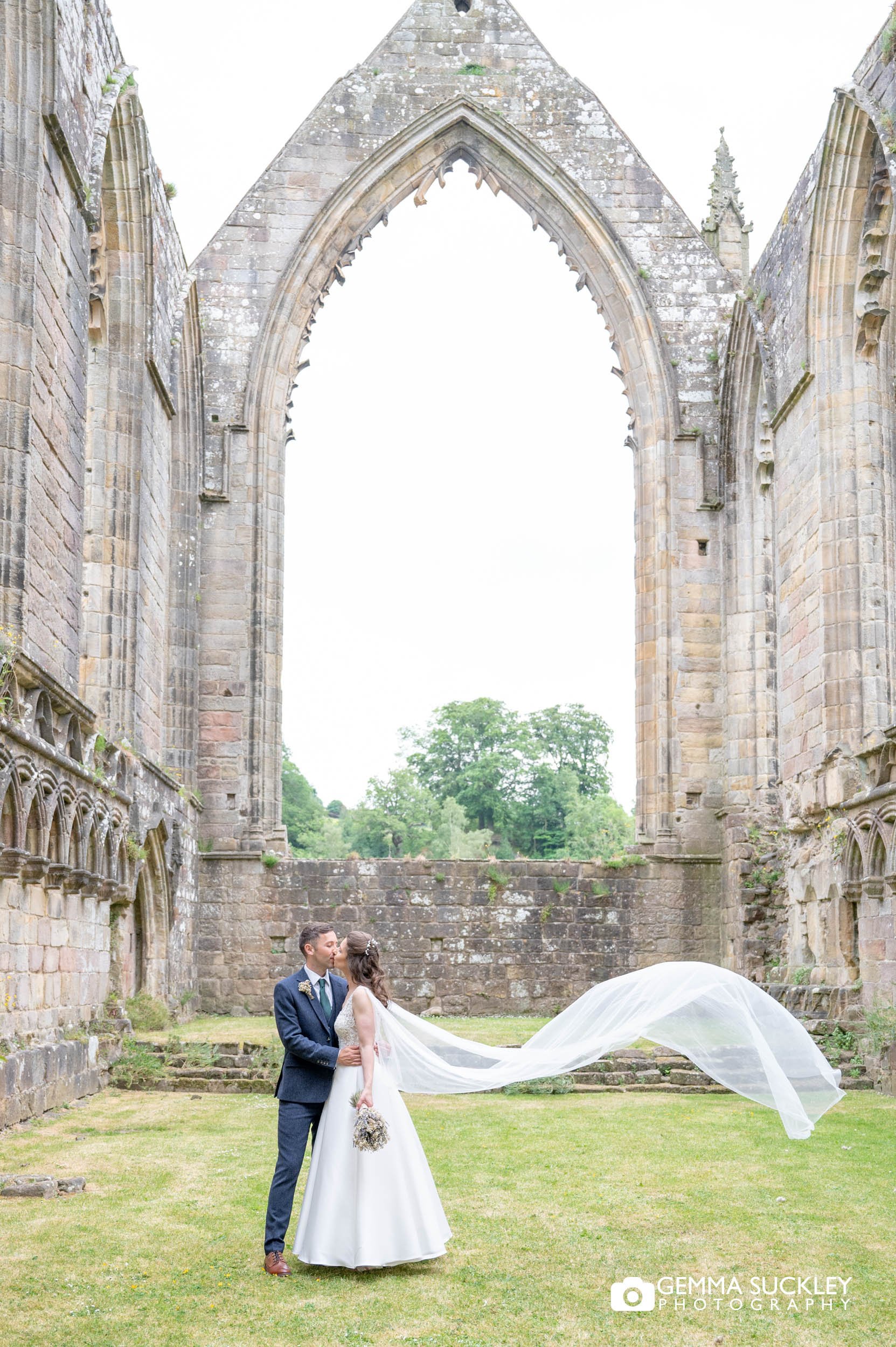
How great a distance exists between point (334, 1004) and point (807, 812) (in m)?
9.58

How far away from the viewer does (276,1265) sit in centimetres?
470

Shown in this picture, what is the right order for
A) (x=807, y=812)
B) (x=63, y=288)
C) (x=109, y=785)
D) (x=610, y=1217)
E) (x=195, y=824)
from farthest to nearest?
(x=195, y=824) < (x=807, y=812) < (x=109, y=785) < (x=63, y=288) < (x=610, y=1217)

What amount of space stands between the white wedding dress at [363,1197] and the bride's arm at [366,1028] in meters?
0.02

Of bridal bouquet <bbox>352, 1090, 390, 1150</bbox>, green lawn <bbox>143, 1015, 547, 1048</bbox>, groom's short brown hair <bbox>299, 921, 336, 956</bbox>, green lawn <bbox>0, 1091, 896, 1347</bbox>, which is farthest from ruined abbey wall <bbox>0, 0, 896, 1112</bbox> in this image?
bridal bouquet <bbox>352, 1090, 390, 1150</bbox>

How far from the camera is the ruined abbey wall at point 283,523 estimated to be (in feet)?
34.1

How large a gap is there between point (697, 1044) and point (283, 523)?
12766 mm

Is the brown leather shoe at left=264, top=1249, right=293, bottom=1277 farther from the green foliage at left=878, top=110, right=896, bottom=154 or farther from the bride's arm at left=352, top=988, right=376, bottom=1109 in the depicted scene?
the green foliage at left=878, top=110, right=896, bottom=154

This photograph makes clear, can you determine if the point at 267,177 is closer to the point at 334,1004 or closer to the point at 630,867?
the point at 630,867

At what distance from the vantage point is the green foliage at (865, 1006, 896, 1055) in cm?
1054

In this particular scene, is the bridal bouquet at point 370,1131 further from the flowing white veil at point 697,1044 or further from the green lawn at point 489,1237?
the flowing white veil at point 697,1044

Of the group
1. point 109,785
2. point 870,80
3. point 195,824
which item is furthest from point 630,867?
point 870,80

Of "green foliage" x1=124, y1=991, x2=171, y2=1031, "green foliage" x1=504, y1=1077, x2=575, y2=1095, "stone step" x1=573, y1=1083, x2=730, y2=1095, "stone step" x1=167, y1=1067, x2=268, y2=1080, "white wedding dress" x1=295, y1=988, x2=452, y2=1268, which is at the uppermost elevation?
"white wedding dress" x1=295, y1=988, x2=452, y2=1268

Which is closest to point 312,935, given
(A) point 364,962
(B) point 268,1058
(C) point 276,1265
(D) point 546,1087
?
(A) point 364,962

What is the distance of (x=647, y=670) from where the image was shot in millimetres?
17266
